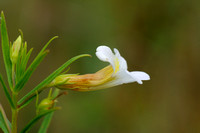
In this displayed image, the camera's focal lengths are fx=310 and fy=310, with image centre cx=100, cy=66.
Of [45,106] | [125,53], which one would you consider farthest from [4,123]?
[125,53]

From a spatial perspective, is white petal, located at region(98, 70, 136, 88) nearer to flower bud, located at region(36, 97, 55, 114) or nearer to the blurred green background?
flower bud, located at region(36, 97, 55, 114)

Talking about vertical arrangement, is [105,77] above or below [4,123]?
above

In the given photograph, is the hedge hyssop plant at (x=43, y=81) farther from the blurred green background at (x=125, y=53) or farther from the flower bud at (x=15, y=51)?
the blurred green background at (x=125, y=53)

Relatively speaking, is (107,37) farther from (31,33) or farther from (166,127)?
(166,127)

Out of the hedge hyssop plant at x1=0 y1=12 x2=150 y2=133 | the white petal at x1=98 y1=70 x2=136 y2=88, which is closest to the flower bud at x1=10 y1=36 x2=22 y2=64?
the hedge hyssop plant at x1=0 y1=12 x2=150 y2=133

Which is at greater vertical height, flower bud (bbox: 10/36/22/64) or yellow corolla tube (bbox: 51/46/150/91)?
flower bud (bbox: 10/36/22/64)

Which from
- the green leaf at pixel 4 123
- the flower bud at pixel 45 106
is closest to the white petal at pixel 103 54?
the flower bud at pixel 45 106

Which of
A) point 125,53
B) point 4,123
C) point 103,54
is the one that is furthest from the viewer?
point 125,53

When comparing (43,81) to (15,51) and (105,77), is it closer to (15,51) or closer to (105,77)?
(15,51)
